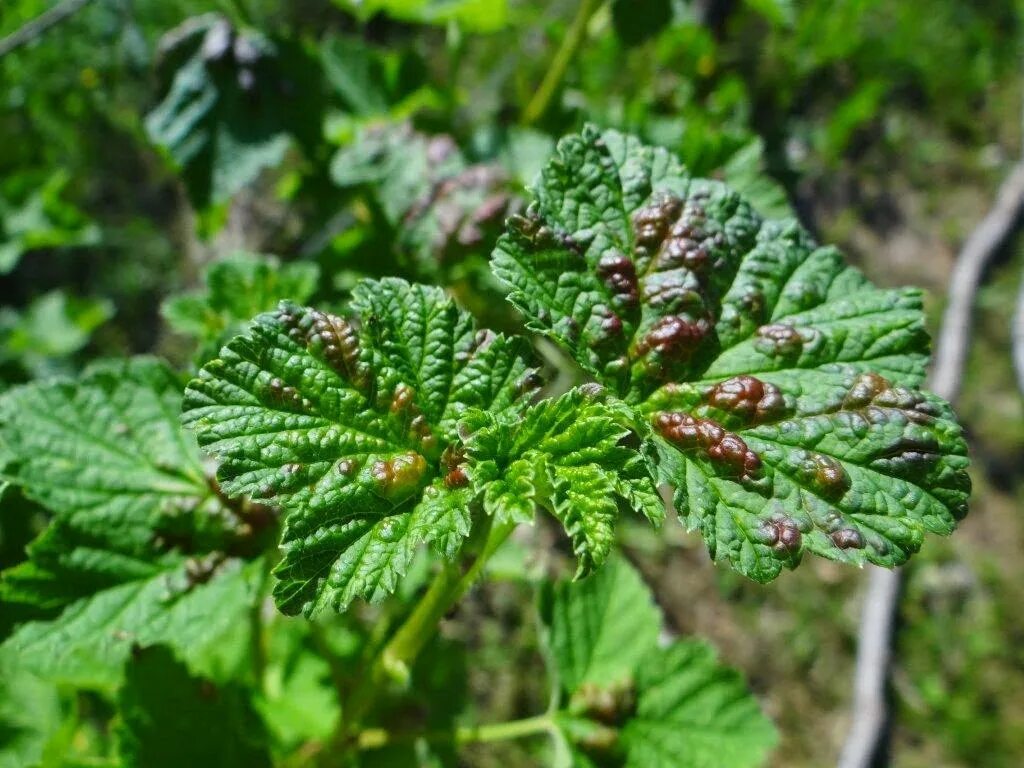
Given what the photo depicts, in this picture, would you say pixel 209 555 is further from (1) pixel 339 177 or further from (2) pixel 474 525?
(1) pixel 339 177

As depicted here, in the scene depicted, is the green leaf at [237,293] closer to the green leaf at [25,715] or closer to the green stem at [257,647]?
the green stem at [257,647]

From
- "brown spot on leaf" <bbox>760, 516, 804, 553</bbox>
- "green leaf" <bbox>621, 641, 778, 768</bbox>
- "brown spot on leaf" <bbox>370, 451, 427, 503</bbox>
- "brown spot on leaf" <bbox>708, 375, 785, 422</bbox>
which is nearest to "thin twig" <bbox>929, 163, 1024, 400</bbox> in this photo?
"green leaf" <bbox>621, 641, 778, 768</bbox>

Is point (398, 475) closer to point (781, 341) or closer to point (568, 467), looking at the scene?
point (568, 467)

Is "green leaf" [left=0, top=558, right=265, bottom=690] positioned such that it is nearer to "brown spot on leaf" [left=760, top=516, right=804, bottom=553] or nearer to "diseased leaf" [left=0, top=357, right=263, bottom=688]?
"diseased leaf" [left=0, top=357, right=263, bottom=688]

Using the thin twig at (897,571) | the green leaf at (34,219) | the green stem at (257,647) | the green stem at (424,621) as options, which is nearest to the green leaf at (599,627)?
the green stem at (424,621)

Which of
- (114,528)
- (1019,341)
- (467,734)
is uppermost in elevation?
(114,528)

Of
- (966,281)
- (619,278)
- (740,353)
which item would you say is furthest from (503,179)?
(966,281)
